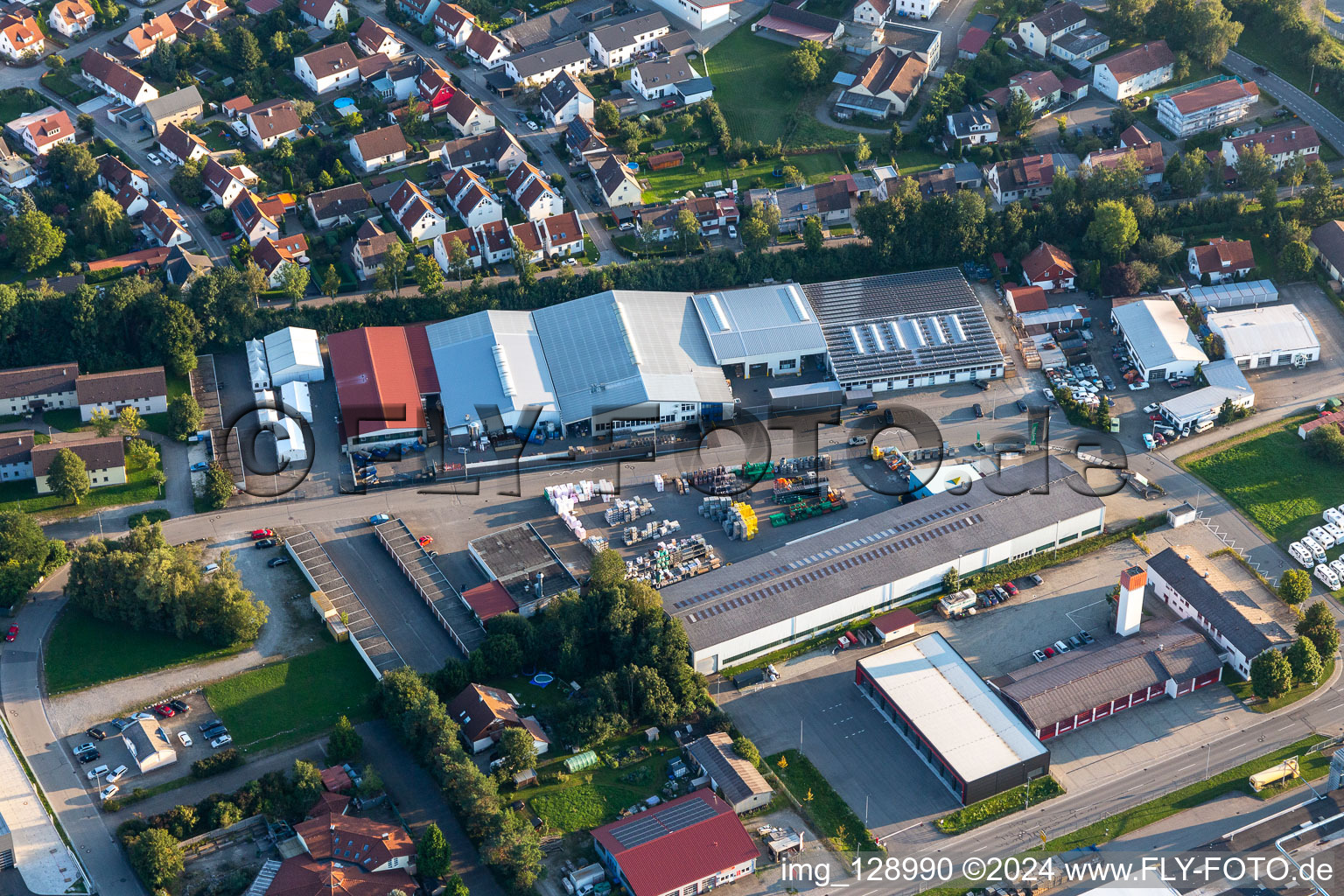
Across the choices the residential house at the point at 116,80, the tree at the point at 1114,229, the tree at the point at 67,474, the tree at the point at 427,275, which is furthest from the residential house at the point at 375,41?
the tree at the point at 1114,229

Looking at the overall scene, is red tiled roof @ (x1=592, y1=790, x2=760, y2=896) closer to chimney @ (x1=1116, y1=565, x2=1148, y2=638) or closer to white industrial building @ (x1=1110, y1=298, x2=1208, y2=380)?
chimney @ (x1=1116, y1=565, x2=1148, y2=638)

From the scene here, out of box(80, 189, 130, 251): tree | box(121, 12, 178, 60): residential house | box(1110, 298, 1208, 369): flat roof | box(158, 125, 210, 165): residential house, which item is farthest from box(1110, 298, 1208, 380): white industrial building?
box(121, 12, 178, 60): residential house

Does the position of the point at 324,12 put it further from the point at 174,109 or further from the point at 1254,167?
the point at 1254,167

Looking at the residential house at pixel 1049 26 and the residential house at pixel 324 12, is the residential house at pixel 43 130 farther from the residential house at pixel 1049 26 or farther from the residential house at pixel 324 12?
the residential house at pixel 1049 26

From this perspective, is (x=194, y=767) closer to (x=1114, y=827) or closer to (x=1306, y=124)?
(x=1114, y=827)

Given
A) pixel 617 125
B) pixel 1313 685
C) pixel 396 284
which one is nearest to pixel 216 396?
pixel 396 284

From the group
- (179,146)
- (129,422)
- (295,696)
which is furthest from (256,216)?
(295,696)
